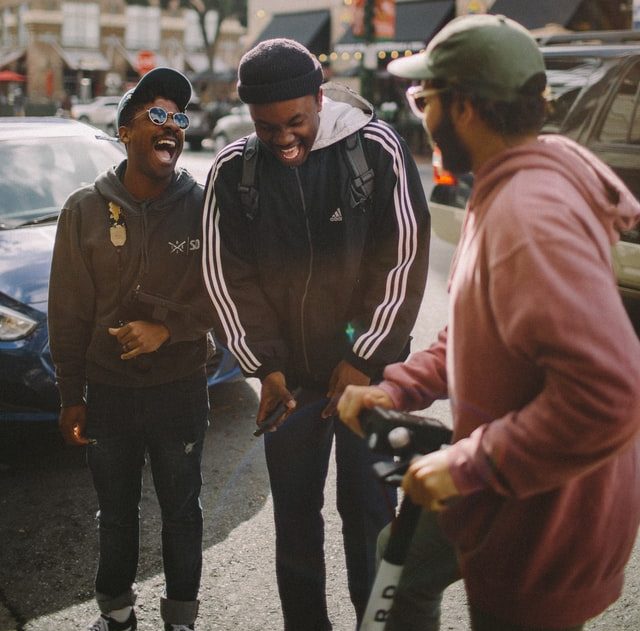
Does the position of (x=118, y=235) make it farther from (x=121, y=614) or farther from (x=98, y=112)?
(x=98, y=112)

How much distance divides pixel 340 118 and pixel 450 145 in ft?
2.76

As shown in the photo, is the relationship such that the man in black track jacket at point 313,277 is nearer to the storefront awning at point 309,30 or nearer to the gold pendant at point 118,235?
the gold pendant at point 118,235

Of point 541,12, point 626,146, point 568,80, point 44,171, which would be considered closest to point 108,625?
point 44,171

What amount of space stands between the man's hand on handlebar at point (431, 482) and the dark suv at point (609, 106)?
4202mm

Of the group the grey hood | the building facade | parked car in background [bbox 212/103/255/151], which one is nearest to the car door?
the grey hood

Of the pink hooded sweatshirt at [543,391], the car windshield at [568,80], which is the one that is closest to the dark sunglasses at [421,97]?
the pink hooded sweatshirt at [543,391]

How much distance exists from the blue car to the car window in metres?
3.18

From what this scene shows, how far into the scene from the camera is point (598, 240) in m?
1.42

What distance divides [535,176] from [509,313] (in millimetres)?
245

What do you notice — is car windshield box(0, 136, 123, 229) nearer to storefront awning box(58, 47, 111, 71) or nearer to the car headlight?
the car headlight

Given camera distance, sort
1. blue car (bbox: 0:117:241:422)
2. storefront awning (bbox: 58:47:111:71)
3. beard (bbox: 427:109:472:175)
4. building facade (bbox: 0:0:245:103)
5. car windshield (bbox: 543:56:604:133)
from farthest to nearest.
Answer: building facade (bbox: 0:0:245:103), storefront awning (bbox: 58:47:111:71), car windshield (bbox: 543:56:604:133), blue car (bbox: 0:117:241:422), beard (bbox: 427:109:472:175)

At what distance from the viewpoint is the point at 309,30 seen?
96.6 ft

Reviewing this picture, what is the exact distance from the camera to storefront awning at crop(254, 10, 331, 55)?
29.3 meters

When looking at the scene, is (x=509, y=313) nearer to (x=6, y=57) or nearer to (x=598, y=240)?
(x=598, y=240)
